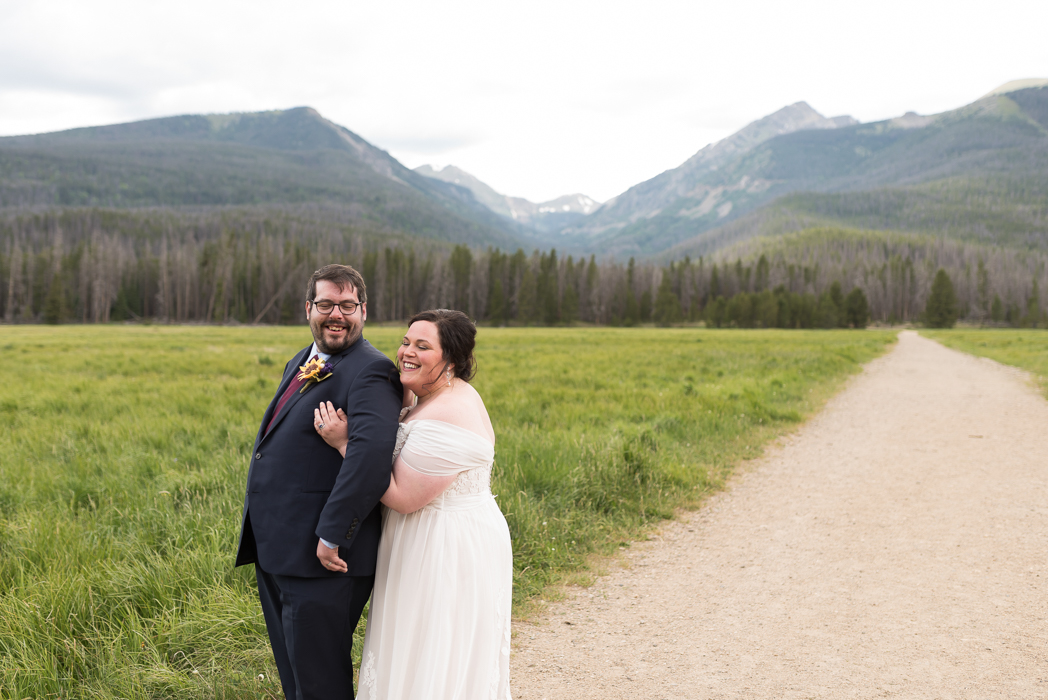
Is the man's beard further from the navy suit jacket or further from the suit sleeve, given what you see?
the suit sleeve

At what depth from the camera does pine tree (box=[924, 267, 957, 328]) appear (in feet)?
333

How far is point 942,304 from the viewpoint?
103m

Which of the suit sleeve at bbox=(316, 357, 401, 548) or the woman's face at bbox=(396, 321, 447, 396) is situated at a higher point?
the woman's face at bbox=(396, 321, 447, 396)

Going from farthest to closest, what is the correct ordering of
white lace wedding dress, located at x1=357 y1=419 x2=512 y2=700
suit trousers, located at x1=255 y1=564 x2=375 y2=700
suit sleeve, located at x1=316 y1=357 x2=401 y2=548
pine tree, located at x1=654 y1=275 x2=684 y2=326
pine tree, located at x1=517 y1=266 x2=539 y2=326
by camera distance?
pine tree, located at x1=654 y1=275 x2=684 y2=326
pine tree, located at x1=517 y1=266 x2=539 y2=326
white lace wedding dress, located at x1=357 y1=419 x2=512 y2=700
suit trousers, located at x1=255 y1=564 x2=375 y2=700
suit sleeve, located at x1=316 y1=357 x2=401 y2=548

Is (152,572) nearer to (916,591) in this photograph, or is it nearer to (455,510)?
(455,510)

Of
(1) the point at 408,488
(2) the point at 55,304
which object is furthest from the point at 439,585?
(2) the point at 55,304

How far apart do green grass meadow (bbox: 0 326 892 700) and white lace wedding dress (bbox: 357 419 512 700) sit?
1.14 metres

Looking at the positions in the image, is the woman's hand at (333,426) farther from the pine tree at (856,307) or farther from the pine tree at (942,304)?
the pine tree at (942,304)

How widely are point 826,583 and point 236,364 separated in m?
19.0

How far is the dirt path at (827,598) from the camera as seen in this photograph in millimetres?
→ 3604

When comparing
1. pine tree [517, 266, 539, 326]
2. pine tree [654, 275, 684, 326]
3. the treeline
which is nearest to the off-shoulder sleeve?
the treeline

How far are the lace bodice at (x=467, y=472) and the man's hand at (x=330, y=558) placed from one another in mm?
452

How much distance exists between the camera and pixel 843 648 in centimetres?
393

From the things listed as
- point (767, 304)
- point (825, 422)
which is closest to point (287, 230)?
point (767, 304)
